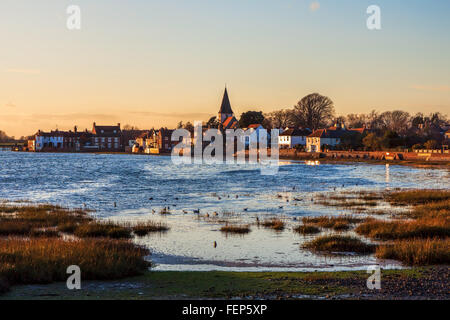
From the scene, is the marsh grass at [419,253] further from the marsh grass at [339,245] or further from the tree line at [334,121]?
the tree line at [334,121]

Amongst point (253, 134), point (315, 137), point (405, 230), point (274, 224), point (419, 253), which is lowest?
point (274, 224)

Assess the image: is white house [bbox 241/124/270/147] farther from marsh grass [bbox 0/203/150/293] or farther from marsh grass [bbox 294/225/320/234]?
marsh grass [bbox 0/203/150/293]

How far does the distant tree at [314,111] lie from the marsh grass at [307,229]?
143 metres

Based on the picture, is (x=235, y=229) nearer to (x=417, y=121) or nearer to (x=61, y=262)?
(x=61, y=262)

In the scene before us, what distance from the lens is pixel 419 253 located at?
18.1 metres

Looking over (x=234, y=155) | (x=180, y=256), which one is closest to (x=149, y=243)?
(x=180, y=256)

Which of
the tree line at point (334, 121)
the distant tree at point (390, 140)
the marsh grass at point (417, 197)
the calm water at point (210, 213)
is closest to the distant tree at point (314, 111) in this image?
the tree line at point (334, 121)

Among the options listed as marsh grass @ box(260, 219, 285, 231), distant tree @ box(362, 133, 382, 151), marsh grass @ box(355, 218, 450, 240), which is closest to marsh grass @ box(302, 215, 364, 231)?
marsh grass @ box(355, 218, 450, 240)

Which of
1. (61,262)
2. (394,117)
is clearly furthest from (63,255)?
Result: (394,117)

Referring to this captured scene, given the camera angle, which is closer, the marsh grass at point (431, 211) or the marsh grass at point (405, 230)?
the marsh grass at point (405, 230)

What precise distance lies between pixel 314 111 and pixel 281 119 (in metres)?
18.8

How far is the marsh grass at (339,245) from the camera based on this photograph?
20719 mm
